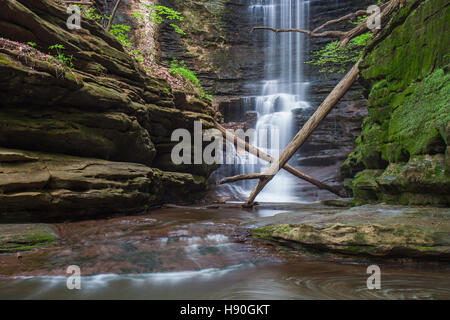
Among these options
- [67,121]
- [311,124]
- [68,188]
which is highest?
[311,124]

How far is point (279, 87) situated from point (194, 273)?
57.2 ft

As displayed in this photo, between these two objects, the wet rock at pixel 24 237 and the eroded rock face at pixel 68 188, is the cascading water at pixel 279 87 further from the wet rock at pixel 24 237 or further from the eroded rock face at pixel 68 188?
the wet rock at pixel 24 237

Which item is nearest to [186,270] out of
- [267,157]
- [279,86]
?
[267,157]

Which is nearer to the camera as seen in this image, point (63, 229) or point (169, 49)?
point (63, 229)

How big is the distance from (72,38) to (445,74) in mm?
7463

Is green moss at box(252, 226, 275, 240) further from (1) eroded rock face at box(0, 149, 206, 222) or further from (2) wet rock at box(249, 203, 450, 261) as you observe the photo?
(1) eroded rock face at box(0, 149, 206, 222)

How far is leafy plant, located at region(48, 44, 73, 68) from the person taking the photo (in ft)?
18.0

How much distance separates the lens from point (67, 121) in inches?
225

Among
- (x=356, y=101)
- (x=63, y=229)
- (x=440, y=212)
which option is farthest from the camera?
(x=356, y=101)

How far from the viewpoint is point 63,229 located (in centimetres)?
464

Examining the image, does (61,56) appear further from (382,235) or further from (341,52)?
(341,52)

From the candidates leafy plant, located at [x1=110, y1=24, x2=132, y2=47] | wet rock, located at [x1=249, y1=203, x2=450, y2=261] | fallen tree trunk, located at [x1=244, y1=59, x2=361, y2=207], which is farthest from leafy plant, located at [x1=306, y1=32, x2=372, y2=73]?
leafy plant, located at [x1=110, y1=24, x2=132, y2=47]
